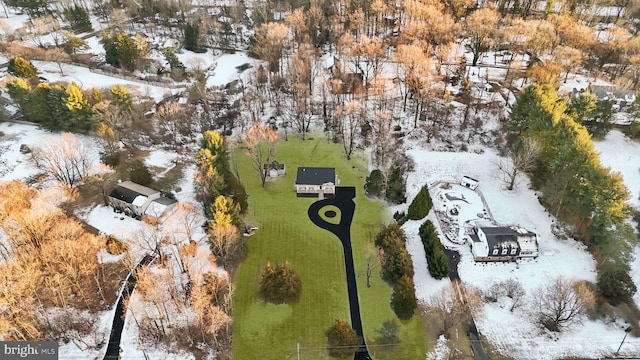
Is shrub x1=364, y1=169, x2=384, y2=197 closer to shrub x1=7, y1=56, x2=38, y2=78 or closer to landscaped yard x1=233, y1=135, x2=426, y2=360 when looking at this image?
landscaped yard x1=233, y1=135, x2=426, y2=360

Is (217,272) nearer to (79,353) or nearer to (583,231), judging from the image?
(79,353)

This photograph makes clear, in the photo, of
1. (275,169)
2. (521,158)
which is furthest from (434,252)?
(275,169)

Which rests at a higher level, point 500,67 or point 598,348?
point 500,67

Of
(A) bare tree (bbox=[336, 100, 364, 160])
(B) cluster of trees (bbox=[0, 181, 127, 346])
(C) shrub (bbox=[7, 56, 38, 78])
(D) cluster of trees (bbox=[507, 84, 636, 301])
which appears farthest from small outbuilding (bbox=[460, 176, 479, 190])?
(C) shrub (bbox=[7, 56, 38, 78])


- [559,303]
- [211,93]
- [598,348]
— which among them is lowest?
[598,348]

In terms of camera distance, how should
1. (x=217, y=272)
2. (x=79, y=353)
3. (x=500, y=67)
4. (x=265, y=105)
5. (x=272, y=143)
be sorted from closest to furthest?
1. (x=79, y=353)
2. (x=217, y=272)
3. (x=272, y=143)
4. (x=265, y=105)
5. (x=500, y=67)

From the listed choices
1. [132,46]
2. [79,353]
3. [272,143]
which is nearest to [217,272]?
[79,353]

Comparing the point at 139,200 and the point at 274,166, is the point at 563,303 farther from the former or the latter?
the point at 139,200
